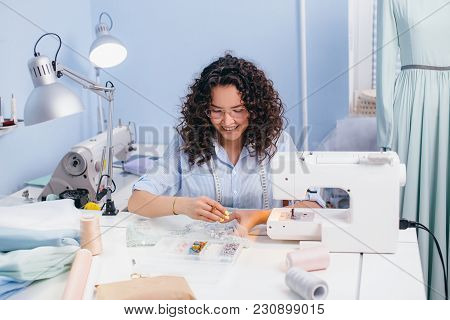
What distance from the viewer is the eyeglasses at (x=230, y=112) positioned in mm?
1744

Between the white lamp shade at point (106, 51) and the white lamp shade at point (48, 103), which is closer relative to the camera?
the white lamp shade at point (48, 103)

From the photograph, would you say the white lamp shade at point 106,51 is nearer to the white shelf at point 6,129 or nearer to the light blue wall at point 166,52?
the light blue wall at point 166,52

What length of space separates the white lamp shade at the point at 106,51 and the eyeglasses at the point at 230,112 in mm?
985

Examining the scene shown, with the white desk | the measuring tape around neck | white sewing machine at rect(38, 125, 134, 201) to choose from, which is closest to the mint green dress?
the measuring tape around neck

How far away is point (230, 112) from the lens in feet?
5.71

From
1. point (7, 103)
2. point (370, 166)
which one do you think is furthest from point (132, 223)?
point (7, 103)

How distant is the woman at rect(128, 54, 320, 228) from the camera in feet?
5.81

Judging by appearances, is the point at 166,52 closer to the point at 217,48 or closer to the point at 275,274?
the point at 217,48

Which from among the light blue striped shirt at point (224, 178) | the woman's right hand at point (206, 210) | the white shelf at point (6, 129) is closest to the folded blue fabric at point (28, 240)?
the woman's right hand at point (206, 210)

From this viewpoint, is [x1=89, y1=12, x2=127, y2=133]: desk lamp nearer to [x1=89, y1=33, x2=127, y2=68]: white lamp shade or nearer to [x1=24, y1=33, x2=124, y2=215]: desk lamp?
[x1=89, y1=33, x2=127, y2=68]: white lamp shade

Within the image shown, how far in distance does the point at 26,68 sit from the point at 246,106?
1.22m
